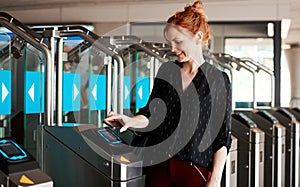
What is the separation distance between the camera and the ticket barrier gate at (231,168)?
3.92 meters

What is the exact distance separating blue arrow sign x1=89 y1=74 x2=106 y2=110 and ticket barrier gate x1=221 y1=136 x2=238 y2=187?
4.19 feet

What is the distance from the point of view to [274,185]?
5.21 m

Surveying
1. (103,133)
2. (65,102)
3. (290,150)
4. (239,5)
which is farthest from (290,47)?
(103,133)

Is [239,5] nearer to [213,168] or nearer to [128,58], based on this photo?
[128,58]

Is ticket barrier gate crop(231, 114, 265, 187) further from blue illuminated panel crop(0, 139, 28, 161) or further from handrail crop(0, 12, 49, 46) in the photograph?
blue illuminated panel crop(0, 139, 28, 161)

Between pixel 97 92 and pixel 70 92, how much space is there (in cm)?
23

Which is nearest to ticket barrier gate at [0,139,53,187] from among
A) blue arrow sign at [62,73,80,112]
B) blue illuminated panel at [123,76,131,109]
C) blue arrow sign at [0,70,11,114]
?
blue arrow sign at [0,70,11,114]

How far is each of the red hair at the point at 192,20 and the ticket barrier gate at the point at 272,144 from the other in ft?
9.84

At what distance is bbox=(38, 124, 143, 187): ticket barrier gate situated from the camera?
8.31 ft

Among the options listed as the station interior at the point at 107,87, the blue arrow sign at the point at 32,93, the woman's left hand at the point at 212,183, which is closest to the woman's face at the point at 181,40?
the woman's left hand at the point at 212,183

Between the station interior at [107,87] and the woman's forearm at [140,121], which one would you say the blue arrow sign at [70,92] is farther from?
the woman's forearm at [140,121]

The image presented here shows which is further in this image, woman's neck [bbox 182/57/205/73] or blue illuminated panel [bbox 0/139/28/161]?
woman's neck [bbox 182/57/205/73]

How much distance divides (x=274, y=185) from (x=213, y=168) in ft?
10.3

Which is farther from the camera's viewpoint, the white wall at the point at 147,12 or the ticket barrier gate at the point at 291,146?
the white wall at the point at 147,12
